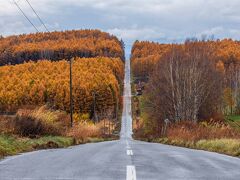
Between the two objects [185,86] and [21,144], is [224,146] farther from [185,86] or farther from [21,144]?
[185,86]

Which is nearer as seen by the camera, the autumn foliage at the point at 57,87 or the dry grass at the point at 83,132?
the dry grass at the point at 83,132

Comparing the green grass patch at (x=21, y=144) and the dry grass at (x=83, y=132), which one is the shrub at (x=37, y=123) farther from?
the dry grass at (x=83, y=132)

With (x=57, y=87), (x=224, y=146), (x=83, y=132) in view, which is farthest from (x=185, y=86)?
(x=57, y=87)

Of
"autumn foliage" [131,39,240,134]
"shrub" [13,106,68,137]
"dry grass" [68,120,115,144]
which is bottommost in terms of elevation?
"dry grass" [68,120,115,144]

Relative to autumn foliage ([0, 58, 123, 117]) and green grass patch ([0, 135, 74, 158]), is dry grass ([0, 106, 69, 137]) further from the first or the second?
autumn foliage ([0, 58, 123, 117])

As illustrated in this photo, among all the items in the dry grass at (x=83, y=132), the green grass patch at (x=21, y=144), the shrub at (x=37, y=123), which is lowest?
the dry grass at (x=83, y=132)

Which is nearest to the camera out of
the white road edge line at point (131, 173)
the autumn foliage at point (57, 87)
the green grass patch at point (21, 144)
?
the white road edge line at point (131, 173)

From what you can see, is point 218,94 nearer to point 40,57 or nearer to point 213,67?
point 213,67

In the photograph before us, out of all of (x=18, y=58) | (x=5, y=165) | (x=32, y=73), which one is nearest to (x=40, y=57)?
(x=18, y=58)

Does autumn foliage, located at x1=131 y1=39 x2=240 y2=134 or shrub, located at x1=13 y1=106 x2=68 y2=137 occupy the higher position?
autumn foliage, located at x1=131 y1=39 x2=240 y2=134

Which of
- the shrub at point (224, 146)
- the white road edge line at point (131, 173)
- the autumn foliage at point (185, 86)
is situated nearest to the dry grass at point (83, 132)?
the autumn foliage at point (185, 86)

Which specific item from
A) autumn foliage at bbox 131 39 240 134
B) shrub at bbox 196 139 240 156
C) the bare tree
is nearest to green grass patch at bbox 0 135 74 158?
shrub at bbox 196 139 240 156

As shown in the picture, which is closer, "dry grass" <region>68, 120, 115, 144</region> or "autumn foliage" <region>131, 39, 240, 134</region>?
"dry grass" <region>68, 120, 115, 144</region>

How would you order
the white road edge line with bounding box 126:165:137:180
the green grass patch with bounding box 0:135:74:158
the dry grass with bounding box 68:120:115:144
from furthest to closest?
1. the dry grass with bounding box 68:120:115:144
2. the green grass patch with bounding box 0:135:74:158
3. the white road edge line with bounding box 126:165:137:180
